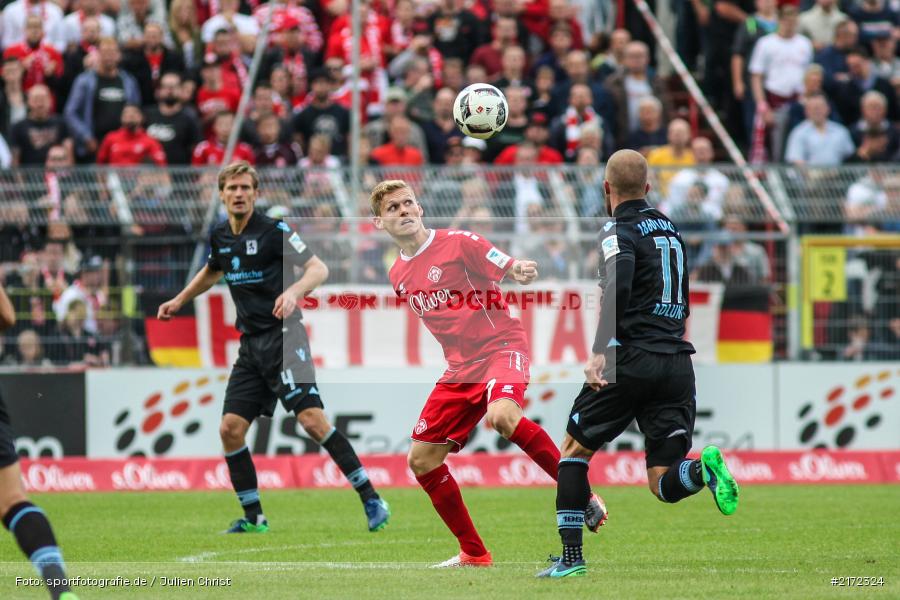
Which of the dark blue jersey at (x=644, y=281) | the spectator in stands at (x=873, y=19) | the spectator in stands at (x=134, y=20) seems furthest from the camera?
the spectator in stands at (x=873, y=19)

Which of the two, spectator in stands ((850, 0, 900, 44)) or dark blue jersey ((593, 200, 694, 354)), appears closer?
dark blue jersey ((593, 200, 694, 354))

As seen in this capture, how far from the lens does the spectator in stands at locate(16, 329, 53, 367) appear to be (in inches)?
649

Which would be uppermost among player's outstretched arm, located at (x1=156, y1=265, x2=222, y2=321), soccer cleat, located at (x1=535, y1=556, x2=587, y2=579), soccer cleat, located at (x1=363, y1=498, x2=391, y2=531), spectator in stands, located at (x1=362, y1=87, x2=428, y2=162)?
spectator in stands, located at (x1=362, y1=87, x2=428, y2=162)

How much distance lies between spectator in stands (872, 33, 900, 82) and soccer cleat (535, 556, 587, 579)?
1468 cm

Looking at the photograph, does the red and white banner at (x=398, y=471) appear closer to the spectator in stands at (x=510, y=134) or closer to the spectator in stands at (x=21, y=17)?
the spectator in stands at (x=510, y=134)

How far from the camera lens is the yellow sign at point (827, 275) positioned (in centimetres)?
1677

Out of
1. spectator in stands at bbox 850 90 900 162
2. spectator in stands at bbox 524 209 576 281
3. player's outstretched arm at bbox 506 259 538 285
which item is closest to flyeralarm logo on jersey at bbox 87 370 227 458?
spectator in stands at bbox 524 209 576 281

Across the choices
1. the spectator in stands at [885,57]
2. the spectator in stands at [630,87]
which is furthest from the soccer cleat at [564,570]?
the spectator in stands at [885,57]

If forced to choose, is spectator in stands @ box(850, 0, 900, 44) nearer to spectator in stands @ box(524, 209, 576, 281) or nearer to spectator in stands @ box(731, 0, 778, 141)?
spectator in stands @ box(731, 0, 778, 141)

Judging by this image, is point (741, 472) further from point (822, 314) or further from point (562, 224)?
point (562, 224)

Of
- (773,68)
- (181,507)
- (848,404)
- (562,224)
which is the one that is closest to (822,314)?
(848,404)

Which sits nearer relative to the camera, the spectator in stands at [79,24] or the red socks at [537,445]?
the red socks at [537,445]

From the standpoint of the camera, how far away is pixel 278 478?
1638cm

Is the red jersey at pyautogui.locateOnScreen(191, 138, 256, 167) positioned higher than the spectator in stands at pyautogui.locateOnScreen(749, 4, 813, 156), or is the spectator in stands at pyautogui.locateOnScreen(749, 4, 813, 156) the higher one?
the spectator in stands at pyautogui.locateOnScreen(749, 4, 813, 156)
